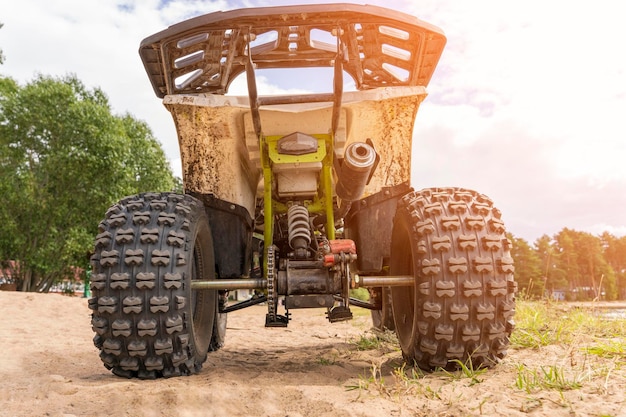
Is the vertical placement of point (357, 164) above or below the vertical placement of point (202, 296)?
above

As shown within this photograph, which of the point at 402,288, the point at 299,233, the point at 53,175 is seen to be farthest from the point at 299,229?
the point at 53,175

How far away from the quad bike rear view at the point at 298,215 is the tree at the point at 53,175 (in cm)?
1717

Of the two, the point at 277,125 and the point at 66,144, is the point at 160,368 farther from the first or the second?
the point at 66,144

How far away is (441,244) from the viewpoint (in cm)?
308

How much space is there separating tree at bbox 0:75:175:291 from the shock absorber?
17.7 metres

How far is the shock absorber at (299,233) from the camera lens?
12.1 feet

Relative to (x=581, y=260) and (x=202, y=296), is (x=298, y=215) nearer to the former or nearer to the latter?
(x=202, y=296)

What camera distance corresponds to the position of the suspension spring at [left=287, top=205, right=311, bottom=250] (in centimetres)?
369

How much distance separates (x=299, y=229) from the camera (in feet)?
12.1

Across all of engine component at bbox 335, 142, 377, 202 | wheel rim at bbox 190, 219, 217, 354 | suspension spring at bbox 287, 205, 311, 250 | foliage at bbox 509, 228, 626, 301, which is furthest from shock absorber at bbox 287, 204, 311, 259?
foliage at bbox 509, 228, 626, 301

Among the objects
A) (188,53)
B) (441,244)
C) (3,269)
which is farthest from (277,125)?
(3,269)

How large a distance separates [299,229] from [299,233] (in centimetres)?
3

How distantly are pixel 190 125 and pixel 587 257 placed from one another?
64.2m

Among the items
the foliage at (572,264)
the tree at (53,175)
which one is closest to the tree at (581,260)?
the foliage at (572,264)
